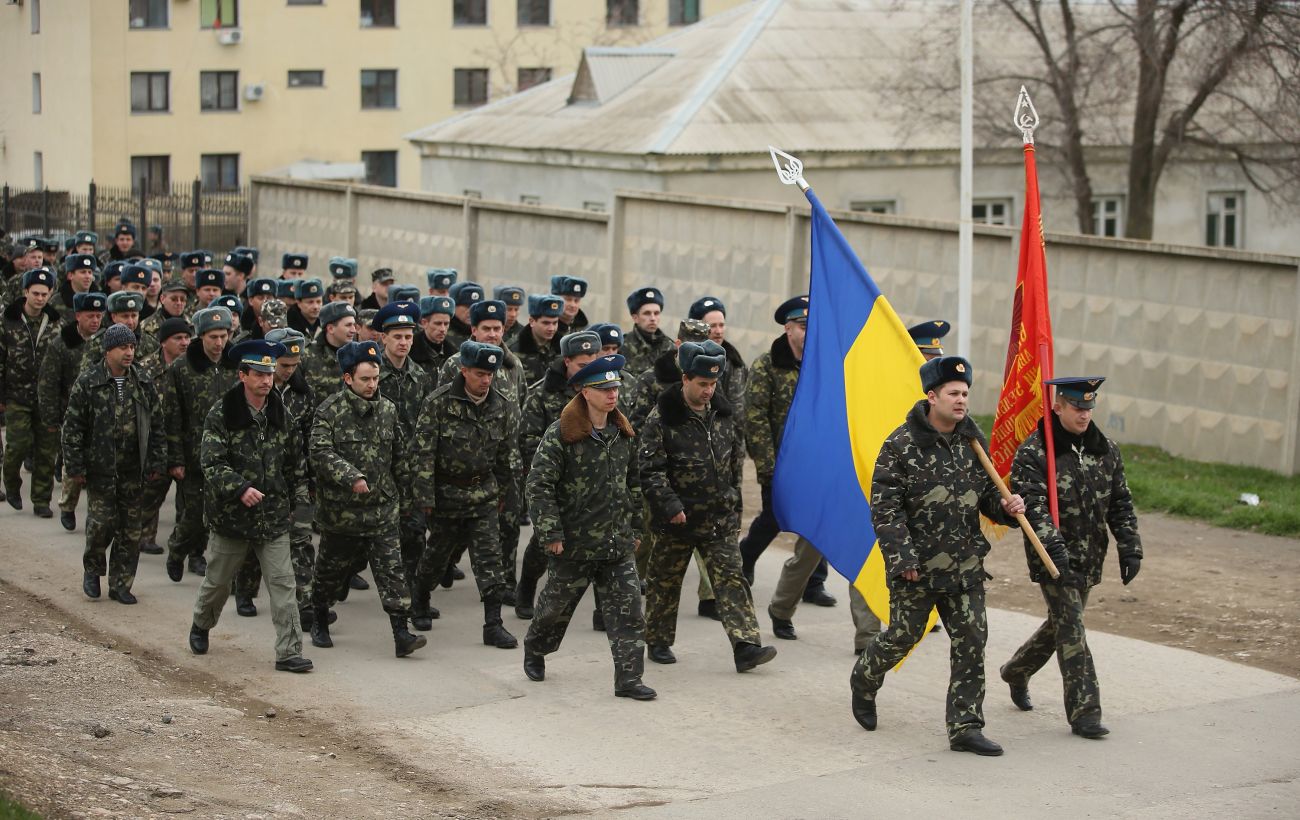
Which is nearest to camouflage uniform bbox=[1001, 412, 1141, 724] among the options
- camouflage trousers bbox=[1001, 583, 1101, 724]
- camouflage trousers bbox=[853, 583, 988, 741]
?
camouflage trousers bbox=[1001, 583, 1101, 724]

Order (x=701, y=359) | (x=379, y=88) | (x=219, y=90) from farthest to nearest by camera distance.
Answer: (x=379, y=88) < (x=219, y=90) < (x=701, y=359)

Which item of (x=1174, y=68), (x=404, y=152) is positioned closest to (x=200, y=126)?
(x=404, y=152)

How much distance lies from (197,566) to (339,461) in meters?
2.89

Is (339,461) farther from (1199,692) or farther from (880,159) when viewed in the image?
(880,159)

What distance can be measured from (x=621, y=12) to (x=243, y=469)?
160ft

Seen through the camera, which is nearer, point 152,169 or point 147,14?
point 147,14

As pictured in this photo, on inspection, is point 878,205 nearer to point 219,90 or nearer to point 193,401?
point 193,401

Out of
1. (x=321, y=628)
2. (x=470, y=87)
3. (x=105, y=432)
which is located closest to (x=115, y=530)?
(x=105, y=432)

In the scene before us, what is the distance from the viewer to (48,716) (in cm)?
902

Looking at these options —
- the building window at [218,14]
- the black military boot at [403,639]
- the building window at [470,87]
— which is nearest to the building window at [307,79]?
the building window at [218,14]

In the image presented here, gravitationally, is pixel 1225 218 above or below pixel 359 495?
above

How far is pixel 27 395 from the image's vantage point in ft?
48.2

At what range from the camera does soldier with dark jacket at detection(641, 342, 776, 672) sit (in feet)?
33.0

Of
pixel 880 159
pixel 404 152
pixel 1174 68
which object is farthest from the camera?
pixel 404 152
